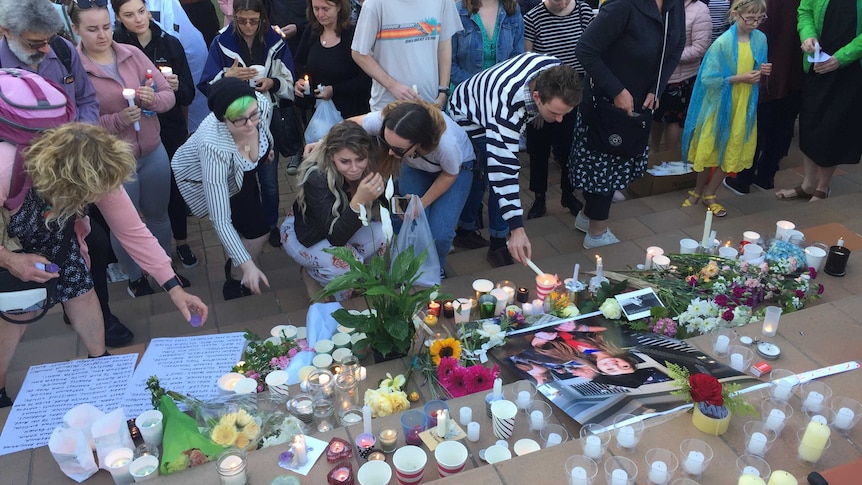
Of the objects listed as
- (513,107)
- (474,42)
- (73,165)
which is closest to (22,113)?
(73,165)

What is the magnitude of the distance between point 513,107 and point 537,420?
1412 millimetres

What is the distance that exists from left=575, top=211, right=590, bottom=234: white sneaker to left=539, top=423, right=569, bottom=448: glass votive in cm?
192

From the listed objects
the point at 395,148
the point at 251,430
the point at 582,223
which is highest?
the point at 395,148

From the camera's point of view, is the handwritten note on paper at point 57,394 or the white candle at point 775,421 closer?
the white candle at point 775,421

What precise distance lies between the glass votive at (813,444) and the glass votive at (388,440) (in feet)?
3.59

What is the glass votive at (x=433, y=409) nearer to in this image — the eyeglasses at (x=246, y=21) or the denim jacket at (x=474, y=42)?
the denim jacket at (x=474, y=42)

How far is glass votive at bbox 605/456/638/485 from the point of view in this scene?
1.70m

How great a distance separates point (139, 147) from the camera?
3.24 m

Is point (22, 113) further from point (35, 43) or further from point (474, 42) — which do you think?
point (474, 42)

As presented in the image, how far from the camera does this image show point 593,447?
5.83ft

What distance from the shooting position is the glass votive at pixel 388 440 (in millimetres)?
1917

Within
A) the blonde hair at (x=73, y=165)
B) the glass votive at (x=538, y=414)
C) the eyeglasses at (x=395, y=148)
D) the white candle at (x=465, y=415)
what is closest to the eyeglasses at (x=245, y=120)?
the eyeglasses at (x=395, y=148)

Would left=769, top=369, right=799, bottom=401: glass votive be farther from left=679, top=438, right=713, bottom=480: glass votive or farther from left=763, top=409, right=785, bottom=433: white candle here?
left=679, top=438, right=713, bottom=480: glass votive

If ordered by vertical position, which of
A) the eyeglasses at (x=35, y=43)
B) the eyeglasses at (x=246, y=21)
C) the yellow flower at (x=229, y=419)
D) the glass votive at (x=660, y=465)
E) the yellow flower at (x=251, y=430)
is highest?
the eyeglasses at (x=35, y=43)
